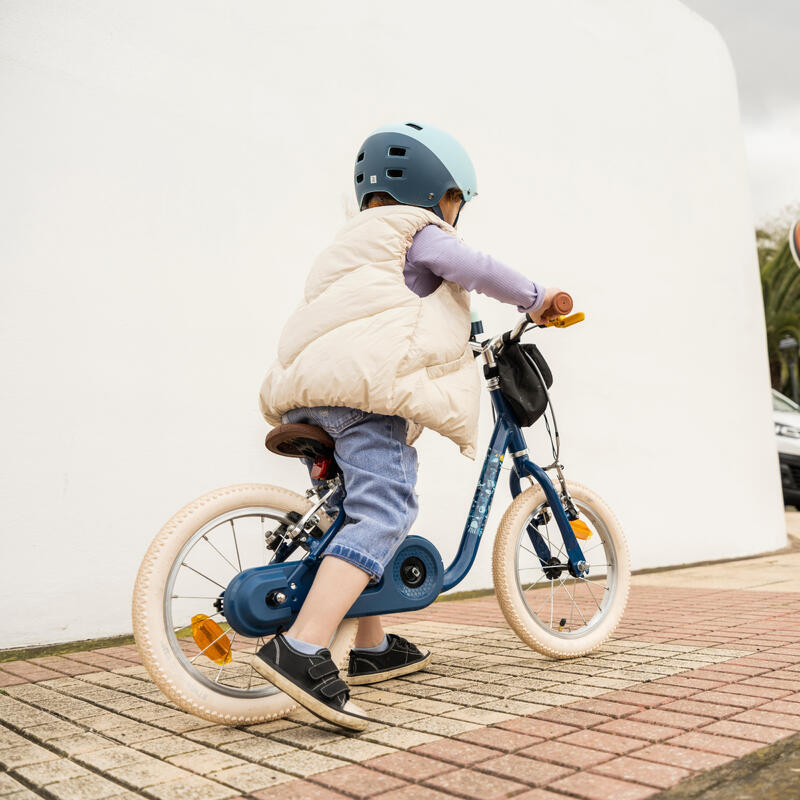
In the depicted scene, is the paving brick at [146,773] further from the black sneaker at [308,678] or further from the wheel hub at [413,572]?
the wheel hub at [413,572]

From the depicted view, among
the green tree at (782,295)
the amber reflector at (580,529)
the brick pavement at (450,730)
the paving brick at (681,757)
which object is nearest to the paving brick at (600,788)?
the brick pavement at (450,730)

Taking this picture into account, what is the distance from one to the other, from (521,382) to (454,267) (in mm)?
708

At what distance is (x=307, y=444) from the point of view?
241 cm

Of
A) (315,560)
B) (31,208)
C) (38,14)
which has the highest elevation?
(38,14)

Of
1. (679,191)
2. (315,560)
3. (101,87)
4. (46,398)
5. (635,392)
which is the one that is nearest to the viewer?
(315,560)

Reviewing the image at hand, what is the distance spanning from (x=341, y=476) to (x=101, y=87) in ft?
7.45

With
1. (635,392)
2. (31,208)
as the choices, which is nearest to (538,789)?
(31,208)

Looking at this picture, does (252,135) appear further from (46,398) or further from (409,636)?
(409,636)

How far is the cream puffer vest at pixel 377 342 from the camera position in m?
2.27

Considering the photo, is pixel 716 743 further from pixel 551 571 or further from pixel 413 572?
pixel 551 571

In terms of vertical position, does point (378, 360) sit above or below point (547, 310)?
below

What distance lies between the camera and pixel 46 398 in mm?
3412

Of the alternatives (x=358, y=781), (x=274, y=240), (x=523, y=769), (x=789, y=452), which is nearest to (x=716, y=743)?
(x=523, y=769)

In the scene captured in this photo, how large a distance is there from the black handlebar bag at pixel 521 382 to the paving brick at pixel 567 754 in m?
1.23
